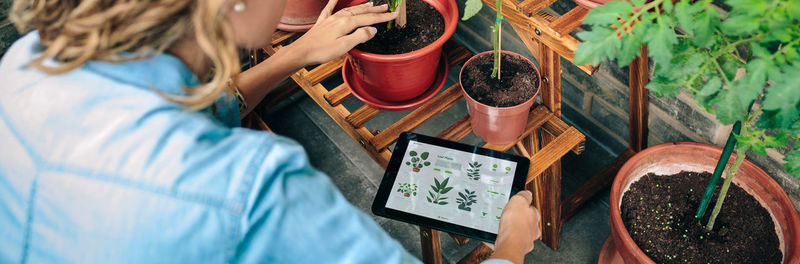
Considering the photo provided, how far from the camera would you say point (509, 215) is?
114cm

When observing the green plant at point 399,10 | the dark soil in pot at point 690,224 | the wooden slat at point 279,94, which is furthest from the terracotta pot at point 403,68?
the wooden slat at point 279,94

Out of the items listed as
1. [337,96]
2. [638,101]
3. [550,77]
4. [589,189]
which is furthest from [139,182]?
[589,189]

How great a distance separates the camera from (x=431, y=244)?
4.58ft

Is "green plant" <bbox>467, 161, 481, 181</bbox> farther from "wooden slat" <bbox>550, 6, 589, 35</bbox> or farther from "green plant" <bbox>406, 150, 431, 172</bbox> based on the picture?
"wooden slat" <bbox>550, 6, 589, 35</bbox>

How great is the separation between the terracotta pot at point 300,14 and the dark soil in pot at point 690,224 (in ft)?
2.98

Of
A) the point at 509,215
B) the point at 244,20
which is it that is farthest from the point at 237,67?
the point at 509,215

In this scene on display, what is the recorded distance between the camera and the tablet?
1.23 m

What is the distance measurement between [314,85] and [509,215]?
68 centimetres

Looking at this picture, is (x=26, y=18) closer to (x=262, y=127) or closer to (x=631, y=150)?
(x=262, y=127)

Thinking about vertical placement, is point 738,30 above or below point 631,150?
above

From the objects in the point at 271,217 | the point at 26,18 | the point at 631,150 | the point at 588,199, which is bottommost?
the point at 588,199

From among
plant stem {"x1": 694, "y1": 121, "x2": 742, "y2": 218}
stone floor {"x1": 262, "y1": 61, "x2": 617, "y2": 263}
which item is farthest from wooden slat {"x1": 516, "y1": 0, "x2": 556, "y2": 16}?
stone floor {"x1": 262, "y1": 61, "x2": 617, "y2": 263}

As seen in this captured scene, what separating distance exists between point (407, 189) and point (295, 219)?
55cm

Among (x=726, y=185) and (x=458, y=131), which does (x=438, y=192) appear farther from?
(x=726, y=185)
